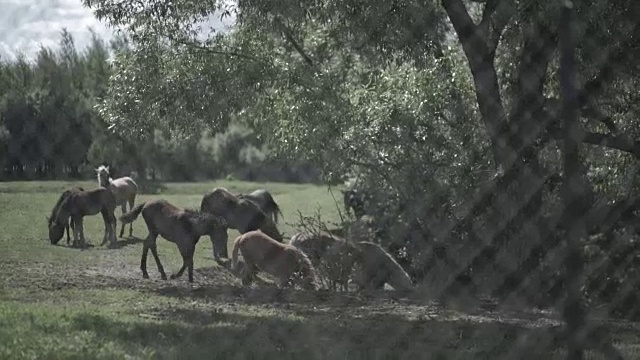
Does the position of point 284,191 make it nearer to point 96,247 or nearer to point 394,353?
point 96,247

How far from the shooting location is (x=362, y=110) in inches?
789

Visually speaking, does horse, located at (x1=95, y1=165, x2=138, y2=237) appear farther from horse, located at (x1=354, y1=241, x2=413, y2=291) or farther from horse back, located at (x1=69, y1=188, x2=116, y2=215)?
horse, located at (x1=354, y1=241, x2=413, y2=291)

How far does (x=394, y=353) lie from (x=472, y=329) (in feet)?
7.61

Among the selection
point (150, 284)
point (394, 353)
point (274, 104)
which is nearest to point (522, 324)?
point (394, 353)

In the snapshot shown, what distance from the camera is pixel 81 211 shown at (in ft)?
82.4

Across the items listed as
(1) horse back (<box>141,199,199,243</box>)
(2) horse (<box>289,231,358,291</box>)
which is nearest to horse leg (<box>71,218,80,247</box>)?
(1) horse back (<box>141,199,199,243</box>)

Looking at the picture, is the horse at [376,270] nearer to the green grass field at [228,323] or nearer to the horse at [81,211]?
the green grass field at [228,323]

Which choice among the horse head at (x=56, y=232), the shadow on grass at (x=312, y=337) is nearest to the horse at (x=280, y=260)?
the shadow on grass at (x=312, y=337)

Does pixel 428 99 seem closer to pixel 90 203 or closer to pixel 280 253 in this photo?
pixel 280 253

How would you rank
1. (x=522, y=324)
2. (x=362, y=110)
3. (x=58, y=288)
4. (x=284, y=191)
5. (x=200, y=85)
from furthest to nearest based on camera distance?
(x=284, y=191) → (x=362, y=110) → (x=200, y=85) → (x=58, y=288) → (x=522, y=324)

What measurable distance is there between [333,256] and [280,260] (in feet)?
3.11

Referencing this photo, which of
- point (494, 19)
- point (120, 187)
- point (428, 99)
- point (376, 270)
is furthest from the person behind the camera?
point (120, 187)

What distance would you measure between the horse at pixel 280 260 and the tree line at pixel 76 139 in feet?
84.2

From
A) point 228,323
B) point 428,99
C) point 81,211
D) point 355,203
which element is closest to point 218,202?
point 81,211
